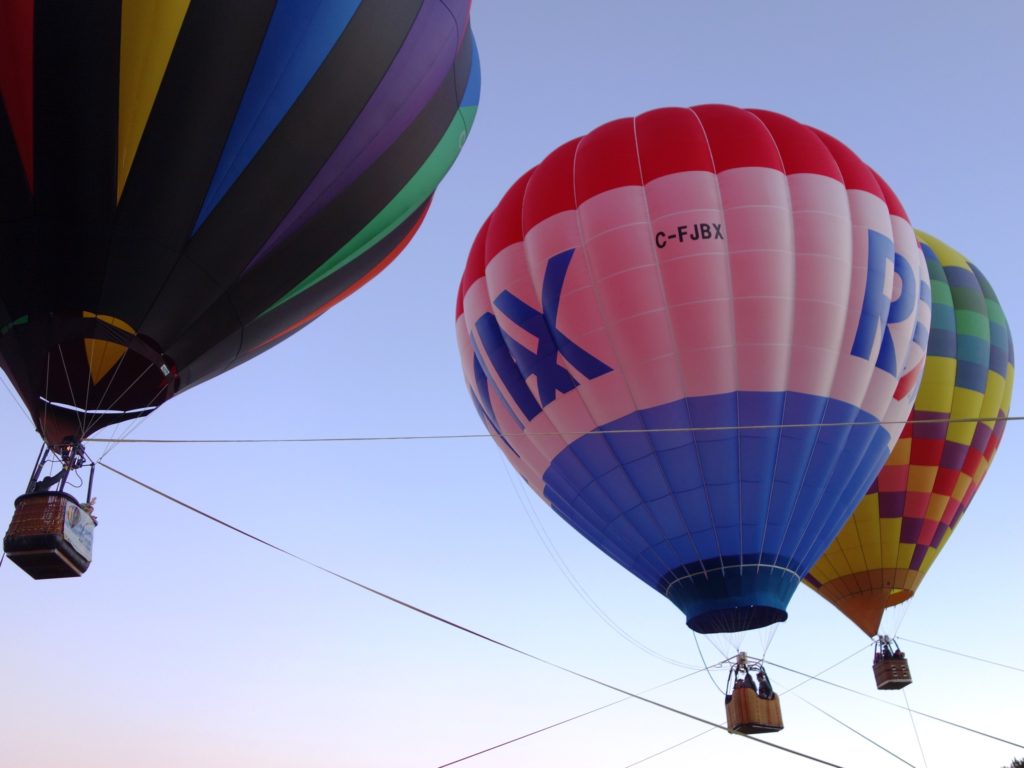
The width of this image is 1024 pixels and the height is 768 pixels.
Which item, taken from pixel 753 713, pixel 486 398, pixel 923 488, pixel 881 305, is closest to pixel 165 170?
pixel 486 398

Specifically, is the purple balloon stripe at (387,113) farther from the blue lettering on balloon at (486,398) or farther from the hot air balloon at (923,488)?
the hot air balloon at (923,488)

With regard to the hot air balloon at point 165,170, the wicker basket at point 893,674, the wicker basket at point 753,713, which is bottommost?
the wicker basket at point 753,713

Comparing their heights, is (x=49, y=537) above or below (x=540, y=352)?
below

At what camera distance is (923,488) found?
493 inches

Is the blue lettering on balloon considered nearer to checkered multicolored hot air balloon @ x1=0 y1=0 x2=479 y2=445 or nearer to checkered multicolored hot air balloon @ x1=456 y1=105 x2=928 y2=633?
checkered multicolored hot air balloon @ x1=456 y1=105 x2=928 y2=633

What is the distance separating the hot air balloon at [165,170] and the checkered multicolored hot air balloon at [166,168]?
1 centimetres

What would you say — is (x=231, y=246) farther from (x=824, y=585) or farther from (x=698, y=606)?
(x=824, y=585)

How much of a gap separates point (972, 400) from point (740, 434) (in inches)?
202

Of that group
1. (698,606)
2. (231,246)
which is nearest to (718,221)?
(698,606)

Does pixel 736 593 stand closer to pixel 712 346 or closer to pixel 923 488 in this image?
pixel 712 346

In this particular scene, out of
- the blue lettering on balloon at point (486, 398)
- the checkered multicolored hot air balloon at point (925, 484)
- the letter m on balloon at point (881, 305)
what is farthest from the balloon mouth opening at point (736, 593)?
the checkered multicolored hot air balloon at point (925, 484)

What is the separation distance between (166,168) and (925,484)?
10164mm

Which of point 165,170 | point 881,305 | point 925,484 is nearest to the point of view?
point 165,170

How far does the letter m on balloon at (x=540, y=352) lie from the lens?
379 inches
